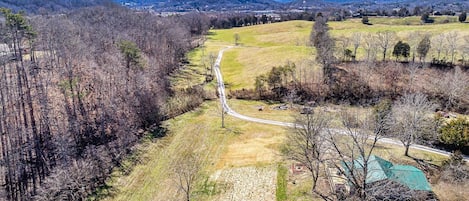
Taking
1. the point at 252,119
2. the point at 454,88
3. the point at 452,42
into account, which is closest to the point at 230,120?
the point at 252,119

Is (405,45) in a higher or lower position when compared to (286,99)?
higher

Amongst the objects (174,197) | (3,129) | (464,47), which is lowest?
(174,197)

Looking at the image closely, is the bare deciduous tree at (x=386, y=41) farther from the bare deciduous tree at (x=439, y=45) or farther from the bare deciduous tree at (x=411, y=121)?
the bare deciduous tree at (x=411, y=121)

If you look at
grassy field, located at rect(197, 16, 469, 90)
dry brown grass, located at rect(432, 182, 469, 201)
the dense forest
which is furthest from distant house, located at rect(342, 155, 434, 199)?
grassy field, located at rect(197, 16, 469, 90)

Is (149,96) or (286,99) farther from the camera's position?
(286,99)

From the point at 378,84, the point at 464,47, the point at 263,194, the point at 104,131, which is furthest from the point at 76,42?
the point at 464,47

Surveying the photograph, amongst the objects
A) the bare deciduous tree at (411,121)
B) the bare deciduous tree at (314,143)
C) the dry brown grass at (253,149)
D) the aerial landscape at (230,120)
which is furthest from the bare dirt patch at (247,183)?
the bare deciduous tree at (411,121)

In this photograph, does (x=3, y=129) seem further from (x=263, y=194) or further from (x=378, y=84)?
(x=378, y=84)
